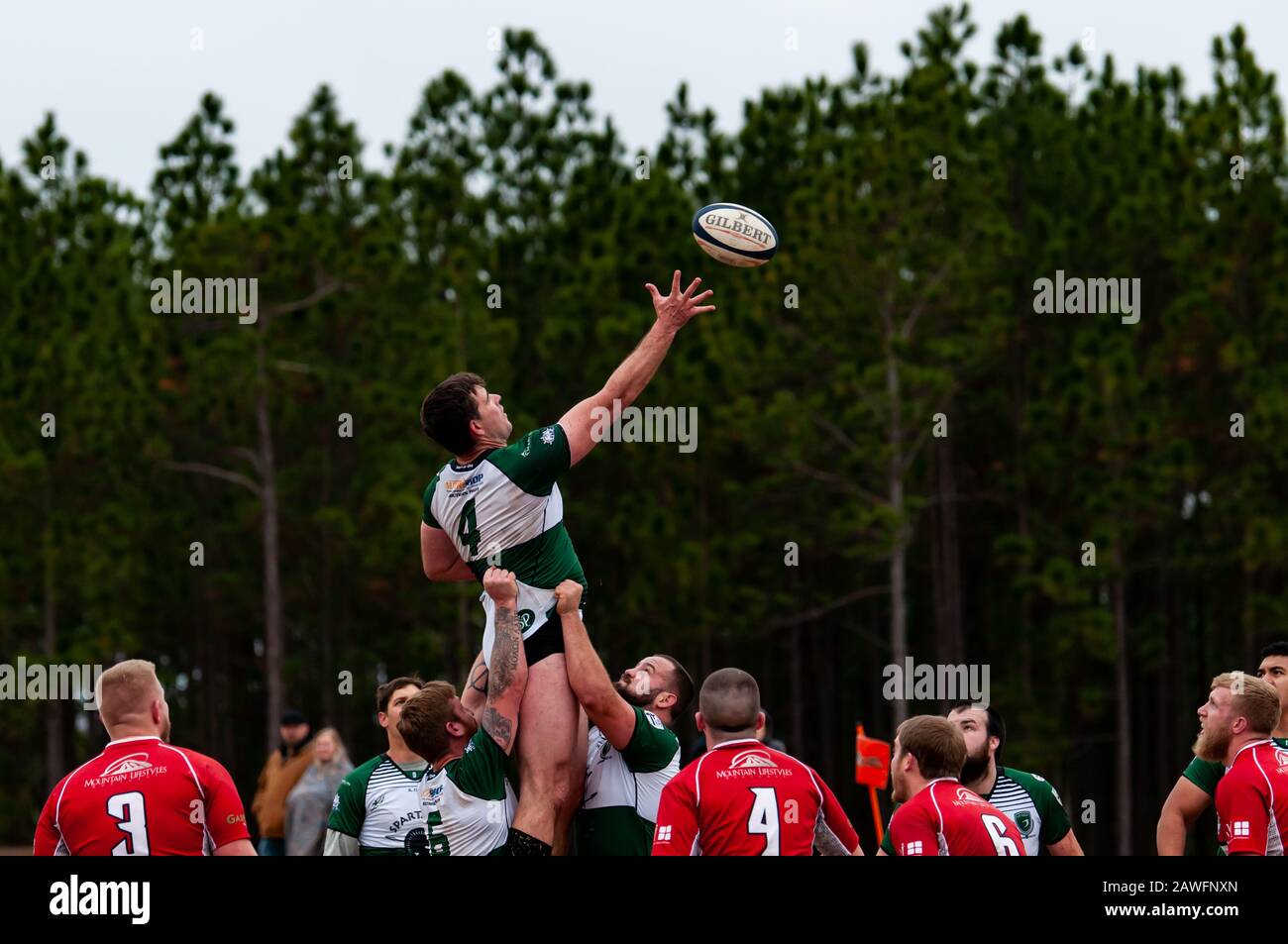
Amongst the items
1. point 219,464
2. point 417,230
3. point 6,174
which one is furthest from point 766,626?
point 6,174

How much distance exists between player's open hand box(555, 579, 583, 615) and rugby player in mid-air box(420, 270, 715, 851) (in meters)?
0.09

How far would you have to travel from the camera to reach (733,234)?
29.5ft

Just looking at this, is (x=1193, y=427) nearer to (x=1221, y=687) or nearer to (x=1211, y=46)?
(x=1211, y=46)

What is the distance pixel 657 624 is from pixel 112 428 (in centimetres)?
1498

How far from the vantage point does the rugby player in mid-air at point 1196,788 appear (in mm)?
8242

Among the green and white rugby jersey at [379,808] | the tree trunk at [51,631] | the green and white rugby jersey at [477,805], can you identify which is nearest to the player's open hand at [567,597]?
the green and white rugby jersey at [477,805]

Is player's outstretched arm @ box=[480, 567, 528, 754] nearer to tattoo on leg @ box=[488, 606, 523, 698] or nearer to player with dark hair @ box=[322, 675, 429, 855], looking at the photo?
tattoo on leg @ box=[488, 606, 523, 698]

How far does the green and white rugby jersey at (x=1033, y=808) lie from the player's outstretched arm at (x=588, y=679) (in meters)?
2.05

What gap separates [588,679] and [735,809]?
0.79m

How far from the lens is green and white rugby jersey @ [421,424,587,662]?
21.9ft

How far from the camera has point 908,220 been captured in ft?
116

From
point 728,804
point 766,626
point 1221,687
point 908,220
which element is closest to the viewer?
point 728,804

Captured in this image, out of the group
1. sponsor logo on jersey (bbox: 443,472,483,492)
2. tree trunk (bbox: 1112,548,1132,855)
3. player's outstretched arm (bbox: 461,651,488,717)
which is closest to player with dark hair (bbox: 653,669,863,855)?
player's outstretched arm (bbox: 461,651,488,717)

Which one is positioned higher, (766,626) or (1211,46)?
(1211,46)
